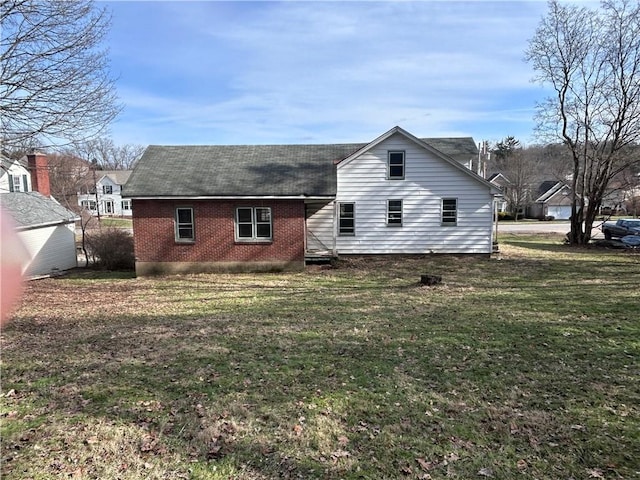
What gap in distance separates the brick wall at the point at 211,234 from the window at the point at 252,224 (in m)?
0.20

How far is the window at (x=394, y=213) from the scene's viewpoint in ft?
64.4

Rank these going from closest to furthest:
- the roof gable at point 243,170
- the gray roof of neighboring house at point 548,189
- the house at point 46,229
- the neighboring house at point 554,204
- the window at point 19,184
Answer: the roof gable at point 243,170
the house at point 46,229
the window at point 19,184
the neighboring house at point 554,204
the gray roof of neighboring house at point 548,189

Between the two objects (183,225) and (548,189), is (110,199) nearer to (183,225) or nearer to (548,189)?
(183,225)

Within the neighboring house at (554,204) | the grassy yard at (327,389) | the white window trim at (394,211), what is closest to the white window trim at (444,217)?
the white window trim at (394,211)

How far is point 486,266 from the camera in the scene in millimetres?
17203

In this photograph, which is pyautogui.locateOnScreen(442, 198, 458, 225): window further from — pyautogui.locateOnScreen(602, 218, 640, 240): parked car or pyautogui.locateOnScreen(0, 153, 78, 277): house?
pyautogui.locateOnScreen(0, 153, 78, 277): house

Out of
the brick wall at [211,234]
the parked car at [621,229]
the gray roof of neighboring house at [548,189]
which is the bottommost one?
the parked car at [621,229]

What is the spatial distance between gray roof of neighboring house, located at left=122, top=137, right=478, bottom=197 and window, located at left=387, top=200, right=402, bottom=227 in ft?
9.81

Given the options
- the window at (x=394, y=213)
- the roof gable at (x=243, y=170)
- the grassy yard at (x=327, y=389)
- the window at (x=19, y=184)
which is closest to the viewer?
the grassy yard at (x=327, y=389)

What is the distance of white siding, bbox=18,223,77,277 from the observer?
19500 millimetres

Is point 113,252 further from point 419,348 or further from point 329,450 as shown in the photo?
point 329,450

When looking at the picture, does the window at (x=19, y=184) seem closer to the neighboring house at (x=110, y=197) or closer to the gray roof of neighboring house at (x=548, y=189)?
the neighboring house at (x=110, y=197)

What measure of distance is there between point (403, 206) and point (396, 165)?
6.13ft

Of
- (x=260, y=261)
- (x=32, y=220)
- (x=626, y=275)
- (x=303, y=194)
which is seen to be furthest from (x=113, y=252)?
(x=626, y=275)
